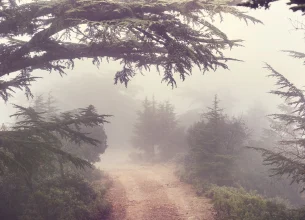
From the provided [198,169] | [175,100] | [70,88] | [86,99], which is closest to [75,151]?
[198,169]

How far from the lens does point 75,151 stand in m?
21.5

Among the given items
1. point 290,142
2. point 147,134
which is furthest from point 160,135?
point 290,142

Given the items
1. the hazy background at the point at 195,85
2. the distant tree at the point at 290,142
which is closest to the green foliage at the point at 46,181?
the distant tree at the point at 290,142

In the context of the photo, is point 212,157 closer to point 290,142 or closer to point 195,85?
point 290,142

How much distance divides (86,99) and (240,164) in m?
34.8

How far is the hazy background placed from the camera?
51.0 meters

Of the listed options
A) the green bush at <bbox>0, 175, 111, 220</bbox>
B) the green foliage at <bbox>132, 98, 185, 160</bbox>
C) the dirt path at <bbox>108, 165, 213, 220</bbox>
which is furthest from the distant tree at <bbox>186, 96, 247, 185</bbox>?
the green foliage at <bbox>132, 98, 185, 160</bbox>

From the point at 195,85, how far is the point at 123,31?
237 feet

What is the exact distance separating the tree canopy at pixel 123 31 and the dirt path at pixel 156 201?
729 cm

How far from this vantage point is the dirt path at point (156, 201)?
12523mm

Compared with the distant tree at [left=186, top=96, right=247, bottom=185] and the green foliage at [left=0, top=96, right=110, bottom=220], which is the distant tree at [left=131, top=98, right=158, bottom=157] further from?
the green foliage at [left=0, top=96, right=110, bottom=220]

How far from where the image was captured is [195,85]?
258 ft

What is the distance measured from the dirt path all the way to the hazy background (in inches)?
767

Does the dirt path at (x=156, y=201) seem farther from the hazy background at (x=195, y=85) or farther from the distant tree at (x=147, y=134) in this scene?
the hazy background at (x=195, y=85)
